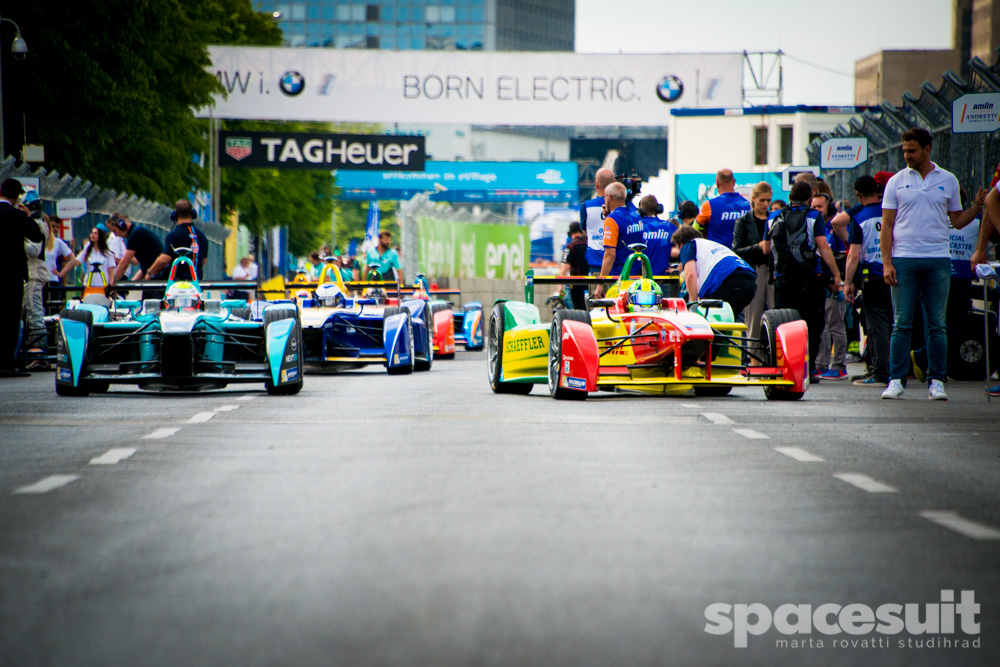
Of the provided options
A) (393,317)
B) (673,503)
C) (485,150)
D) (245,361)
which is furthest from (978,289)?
(485,150)

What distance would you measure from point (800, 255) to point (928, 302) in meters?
1.81

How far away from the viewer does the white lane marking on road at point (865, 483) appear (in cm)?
636

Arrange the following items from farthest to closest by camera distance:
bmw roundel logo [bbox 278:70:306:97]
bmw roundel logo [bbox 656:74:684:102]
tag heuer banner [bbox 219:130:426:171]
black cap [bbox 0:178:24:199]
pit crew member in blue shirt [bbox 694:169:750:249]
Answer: bmw roundel logo [bbox 278:70:306:97] → bmw roundel logo [bbox 656:74:684:102] → tag heuer banner [bbox 219:130:426:171] → black cap [bbox 0:178:24:199] → pit crew member in blue shirt [bbox 694:169:750:249]

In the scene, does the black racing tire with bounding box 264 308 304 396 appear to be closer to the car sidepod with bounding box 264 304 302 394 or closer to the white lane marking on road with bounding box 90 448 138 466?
the car sidepod with bounding box 264 304 302 394

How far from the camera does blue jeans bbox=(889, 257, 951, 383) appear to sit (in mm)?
11828

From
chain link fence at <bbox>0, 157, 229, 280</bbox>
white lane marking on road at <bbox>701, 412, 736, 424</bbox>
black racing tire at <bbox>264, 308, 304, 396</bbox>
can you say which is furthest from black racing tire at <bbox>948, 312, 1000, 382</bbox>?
chain link fence at <bbox>0, 157, 229, 280</bbox>

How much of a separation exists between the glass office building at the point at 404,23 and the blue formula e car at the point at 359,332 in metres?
156

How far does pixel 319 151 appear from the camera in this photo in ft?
138

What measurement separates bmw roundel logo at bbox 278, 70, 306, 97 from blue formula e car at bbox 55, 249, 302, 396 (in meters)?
30.7

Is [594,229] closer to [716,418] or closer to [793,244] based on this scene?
[793,244]

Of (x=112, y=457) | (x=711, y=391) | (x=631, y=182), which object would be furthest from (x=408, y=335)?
(x=112, y=457)

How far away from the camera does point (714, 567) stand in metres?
4.67

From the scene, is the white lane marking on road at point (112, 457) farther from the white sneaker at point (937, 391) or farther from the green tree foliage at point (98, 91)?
the green tree foliage at point (98, 91)

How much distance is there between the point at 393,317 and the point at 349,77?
91.9 ft
